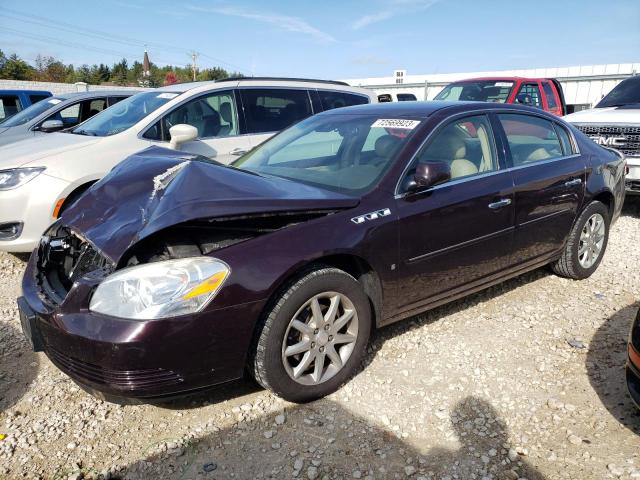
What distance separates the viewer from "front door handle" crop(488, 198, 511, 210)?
135 inches

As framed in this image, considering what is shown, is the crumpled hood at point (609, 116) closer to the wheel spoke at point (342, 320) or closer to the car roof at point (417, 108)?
the car roof at point (417, 108)

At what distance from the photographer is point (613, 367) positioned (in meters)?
3.12

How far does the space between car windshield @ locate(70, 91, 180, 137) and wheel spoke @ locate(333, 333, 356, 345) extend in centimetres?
369

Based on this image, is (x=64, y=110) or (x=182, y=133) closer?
(x=182, y=133)

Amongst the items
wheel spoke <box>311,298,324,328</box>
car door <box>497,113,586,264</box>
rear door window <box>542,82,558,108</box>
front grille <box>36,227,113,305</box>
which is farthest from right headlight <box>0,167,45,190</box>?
rear door window <box>542,82,558,108</box>

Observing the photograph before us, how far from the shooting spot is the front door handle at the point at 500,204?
3.42m

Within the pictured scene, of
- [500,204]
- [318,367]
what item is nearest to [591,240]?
[500,204]

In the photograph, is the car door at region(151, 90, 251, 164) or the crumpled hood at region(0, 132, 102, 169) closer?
the crumpled hood at region(0, 132, 102, 169)

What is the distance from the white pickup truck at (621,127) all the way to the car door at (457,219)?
3.82 m

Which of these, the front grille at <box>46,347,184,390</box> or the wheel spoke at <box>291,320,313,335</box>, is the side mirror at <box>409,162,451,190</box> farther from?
the front grille at <box>46,347,184,390</box>

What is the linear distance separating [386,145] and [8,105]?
1044cm

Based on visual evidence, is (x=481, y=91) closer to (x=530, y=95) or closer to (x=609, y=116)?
(x=530, y=95)

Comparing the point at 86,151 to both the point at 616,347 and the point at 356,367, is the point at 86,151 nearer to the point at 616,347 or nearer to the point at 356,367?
the point at 356,367

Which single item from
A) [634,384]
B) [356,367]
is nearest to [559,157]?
[634,384]
